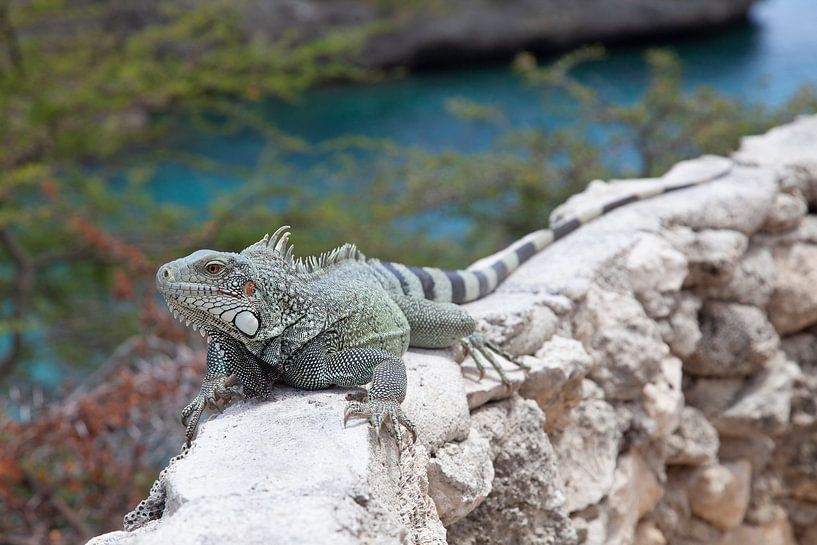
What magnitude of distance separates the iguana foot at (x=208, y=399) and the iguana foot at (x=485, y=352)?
738 millimetres

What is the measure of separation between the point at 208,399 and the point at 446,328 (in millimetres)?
782

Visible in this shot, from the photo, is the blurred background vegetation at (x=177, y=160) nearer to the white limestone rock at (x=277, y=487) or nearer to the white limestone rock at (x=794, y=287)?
the white limestone rock at (x=277, y=487)

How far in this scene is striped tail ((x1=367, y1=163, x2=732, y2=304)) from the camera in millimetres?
3154

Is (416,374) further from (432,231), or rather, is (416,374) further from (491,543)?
(432,231)

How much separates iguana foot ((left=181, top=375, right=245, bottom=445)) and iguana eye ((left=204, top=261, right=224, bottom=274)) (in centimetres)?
35

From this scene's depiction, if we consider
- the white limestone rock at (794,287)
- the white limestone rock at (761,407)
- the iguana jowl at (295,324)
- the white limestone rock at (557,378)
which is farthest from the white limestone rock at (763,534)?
the iguana jowl at (295,324)

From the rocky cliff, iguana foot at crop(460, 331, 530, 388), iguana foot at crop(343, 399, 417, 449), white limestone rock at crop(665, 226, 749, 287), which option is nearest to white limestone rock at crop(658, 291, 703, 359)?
white limestone rock at crop(665, 226, 749, 287)

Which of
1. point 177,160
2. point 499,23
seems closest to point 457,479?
point 177,160

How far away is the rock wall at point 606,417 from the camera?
6.71ft

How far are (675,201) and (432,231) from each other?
212 inches

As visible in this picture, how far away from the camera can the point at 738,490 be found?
4.28 metres

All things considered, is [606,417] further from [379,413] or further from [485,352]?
[379,413]

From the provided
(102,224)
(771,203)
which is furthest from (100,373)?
(771,203)

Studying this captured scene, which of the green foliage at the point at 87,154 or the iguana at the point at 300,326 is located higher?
the iguana at the point at 300,326
